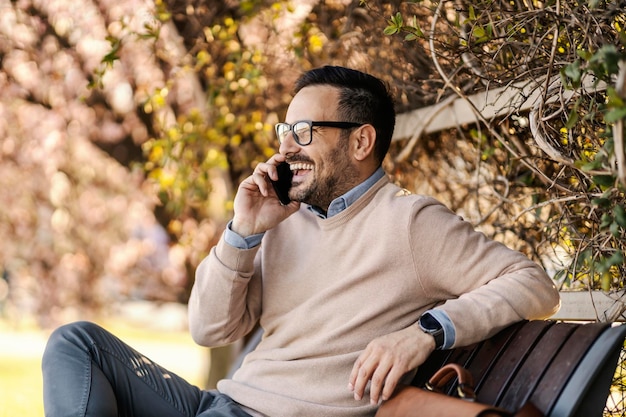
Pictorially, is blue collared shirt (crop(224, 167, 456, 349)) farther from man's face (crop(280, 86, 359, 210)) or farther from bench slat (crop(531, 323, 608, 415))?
bench slat (crop(531, 323, 608, 415))

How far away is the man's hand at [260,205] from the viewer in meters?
2.88

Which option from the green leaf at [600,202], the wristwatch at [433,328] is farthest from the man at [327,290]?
the green leaf at [600,202]

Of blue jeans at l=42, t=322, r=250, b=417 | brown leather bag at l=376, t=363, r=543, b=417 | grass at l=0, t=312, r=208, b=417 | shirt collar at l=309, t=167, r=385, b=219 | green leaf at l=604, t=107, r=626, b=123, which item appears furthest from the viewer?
grass at l=0, t=312, r=208, b=417

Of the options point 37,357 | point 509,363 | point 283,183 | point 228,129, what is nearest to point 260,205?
point 283,183

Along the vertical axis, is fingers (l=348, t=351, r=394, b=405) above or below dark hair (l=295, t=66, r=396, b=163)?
below

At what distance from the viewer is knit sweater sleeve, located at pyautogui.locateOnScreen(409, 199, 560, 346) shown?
233 centimetres

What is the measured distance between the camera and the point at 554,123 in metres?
2.91

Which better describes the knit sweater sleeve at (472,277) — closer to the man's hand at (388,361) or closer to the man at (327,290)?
the man at (327,290)

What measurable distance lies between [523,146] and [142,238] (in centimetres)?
641

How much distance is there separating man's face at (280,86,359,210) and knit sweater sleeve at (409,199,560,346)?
37 cm

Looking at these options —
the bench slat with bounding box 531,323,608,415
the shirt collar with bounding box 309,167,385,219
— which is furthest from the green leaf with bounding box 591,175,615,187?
the shirt collar with bounding box 309,167,385,219

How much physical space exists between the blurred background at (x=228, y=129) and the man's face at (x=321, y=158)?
0.40 metres

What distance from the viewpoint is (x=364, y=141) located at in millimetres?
2936

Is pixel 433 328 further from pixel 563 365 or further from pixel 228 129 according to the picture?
pixel 228 129
